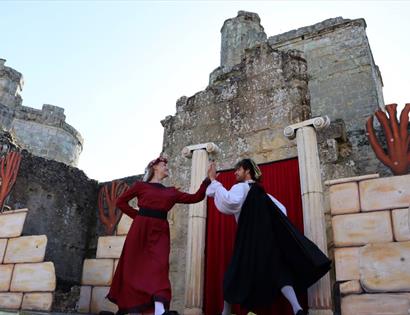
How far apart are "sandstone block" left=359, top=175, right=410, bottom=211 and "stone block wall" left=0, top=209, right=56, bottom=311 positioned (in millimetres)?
3697

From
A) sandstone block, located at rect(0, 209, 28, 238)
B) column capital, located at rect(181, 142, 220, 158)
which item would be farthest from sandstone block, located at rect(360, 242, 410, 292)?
sandstone block, located at rect(0, 209, 28, 238)

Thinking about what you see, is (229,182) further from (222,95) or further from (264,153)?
(222,95)

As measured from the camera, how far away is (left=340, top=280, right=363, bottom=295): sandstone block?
3.30 metres

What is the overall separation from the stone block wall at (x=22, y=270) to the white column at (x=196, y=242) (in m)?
1.66

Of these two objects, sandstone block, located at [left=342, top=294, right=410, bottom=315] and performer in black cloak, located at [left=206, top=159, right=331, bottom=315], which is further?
performer in black cloak, located at [left=206, top=159, right=331, bottom=315]

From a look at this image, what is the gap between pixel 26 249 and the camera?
5020mm

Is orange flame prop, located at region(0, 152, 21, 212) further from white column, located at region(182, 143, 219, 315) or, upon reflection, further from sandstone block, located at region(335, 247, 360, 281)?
sandstone block, located at region(335, 247, 360, 281)

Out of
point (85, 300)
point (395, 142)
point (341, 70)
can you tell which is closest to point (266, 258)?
point (395, 142)

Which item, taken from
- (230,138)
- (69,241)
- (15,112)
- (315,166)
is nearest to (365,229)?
(315,166)

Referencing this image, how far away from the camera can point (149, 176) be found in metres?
4.23

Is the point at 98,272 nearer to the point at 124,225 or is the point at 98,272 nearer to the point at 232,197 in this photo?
the point at 124,225

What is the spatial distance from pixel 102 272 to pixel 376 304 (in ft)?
10.6

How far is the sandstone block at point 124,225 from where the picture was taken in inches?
194

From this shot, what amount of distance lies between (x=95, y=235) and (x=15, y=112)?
34.4 ft
